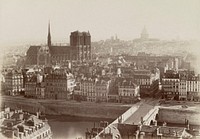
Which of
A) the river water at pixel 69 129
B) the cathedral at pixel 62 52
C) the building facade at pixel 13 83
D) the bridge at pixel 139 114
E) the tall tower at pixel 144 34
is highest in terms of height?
the tall tower at pixel 144 34

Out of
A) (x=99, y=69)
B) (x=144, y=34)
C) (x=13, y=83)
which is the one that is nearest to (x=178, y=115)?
(x=144, y=34)

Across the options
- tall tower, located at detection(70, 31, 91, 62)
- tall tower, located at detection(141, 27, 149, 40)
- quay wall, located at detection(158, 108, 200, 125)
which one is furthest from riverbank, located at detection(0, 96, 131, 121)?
tall tower, located at detection(141, 27, 149, 40)

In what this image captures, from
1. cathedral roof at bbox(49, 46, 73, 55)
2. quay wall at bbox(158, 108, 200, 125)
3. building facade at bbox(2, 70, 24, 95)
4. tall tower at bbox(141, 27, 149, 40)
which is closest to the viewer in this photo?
quay wall at bbox(158, 108, 200, 125)

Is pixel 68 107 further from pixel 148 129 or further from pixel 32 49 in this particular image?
pixel 148 129

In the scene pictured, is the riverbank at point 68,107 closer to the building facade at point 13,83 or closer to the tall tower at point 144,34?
the building facade at point 13,83

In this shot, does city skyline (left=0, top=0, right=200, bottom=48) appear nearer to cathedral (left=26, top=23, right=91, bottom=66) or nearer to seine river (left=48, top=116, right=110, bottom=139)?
cathedral (left=26, top=23, right=91, bottom=66)

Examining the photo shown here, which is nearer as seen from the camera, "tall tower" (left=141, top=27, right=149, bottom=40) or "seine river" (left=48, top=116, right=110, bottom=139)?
"tall tower" (left=141, top=27, right=149, bottom=40)

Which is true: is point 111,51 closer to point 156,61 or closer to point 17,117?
point 156,61

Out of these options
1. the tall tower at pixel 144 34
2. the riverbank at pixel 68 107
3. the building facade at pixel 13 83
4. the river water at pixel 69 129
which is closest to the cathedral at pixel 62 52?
the building facade at pixel 13 83
